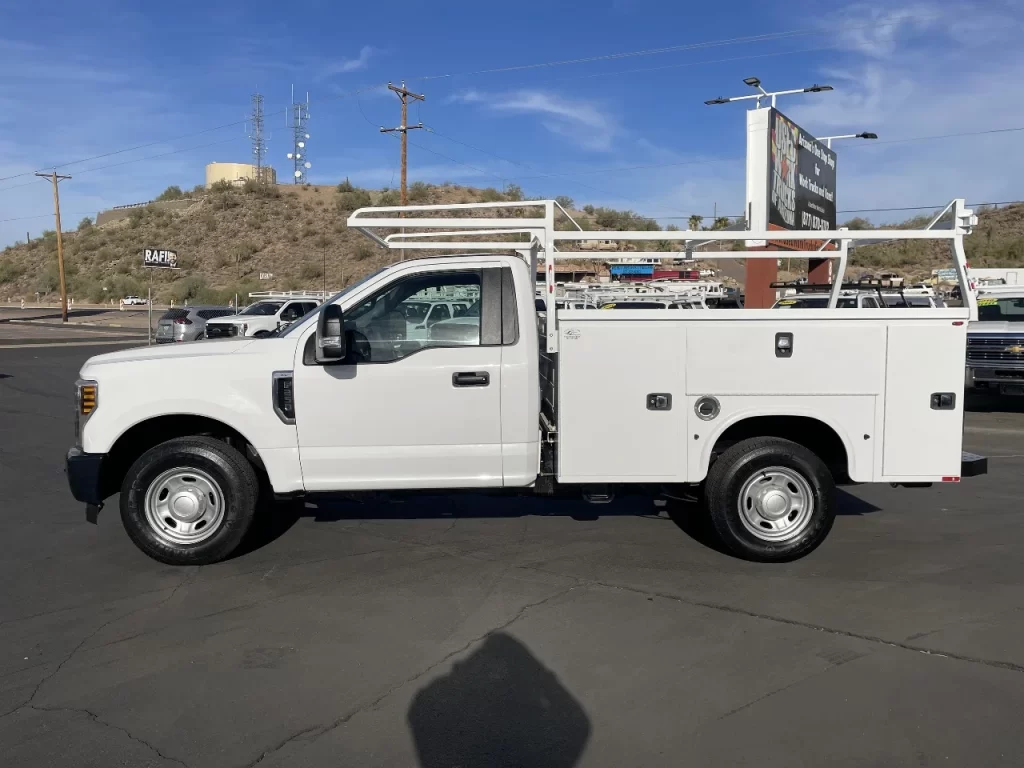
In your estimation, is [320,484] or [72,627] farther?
[320,484]

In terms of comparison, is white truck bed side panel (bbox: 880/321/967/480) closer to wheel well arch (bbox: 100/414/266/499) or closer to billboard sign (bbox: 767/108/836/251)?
wheel well arch (bbox: 100/414/266/499)

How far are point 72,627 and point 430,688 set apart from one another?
229 cm

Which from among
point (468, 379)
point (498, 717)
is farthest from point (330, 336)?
point (498, 717)

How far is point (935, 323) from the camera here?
19.9 ft

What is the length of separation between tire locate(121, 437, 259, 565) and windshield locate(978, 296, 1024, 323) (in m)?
13.7

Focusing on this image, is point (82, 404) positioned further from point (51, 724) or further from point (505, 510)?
point (505, 510)

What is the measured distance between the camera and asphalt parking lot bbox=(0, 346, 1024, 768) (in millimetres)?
3846

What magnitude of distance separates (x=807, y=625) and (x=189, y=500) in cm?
406

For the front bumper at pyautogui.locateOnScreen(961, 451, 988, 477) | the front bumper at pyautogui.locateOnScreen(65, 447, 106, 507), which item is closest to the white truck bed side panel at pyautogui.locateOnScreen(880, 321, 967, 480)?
the front bumper at pyautogui.locateOnScreen(961, 451, 988, 477)

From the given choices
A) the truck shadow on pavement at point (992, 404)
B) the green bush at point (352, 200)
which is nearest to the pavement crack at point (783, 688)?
the truck shadow on pavement at point (992, 404)

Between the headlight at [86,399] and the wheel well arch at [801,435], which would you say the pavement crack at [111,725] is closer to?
the headlight at [86,399]

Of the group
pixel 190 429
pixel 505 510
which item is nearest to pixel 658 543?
pixel 505 510

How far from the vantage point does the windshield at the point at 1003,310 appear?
15.6 m

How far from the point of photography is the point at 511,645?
15.9 feet
